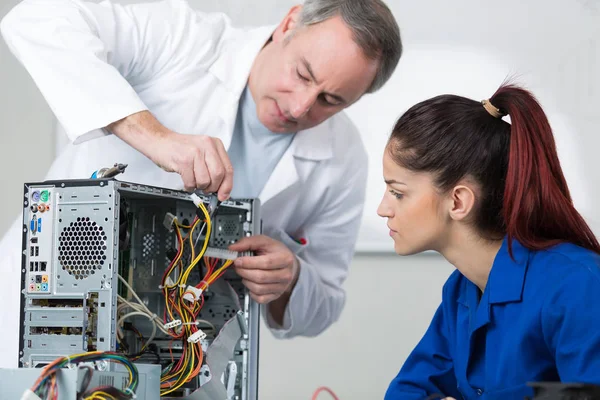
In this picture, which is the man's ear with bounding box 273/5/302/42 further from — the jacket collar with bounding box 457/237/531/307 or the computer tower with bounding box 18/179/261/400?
the jacket collar with bounding box 457/237/531/307

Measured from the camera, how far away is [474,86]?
11.1 ft

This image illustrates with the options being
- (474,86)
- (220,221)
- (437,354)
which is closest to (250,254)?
(220,221)

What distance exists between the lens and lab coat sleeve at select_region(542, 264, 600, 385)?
1240 millimetres

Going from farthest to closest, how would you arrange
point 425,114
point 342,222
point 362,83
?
point 342,222, point 362,83, point 425,114

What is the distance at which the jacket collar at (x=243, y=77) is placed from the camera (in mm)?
1975

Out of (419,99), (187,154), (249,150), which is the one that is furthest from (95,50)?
(419,99)

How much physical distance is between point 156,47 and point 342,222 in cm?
76

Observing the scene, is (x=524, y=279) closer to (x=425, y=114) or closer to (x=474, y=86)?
(x=425, y=114)

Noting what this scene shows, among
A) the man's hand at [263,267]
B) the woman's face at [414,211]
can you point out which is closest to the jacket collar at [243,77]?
the man's hand at [263,267]

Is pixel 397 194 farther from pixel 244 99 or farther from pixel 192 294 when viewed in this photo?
pixel 244 99

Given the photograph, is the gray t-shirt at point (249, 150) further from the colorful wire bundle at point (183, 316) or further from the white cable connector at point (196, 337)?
the white cable connector at point (196, 337)

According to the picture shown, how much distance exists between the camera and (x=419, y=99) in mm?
3436

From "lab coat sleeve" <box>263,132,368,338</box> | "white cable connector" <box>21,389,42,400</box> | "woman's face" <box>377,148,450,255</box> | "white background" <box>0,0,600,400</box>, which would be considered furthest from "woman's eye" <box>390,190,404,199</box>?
"white background" <box>0,0,600,400</box>

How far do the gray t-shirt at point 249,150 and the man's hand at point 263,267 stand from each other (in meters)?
0.27
